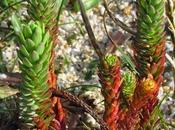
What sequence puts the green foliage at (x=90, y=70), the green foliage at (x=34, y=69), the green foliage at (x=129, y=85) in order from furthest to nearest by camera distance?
the green foliage at (x=90, y=70) < the green foliage at (x=129, y=85) < the green foliage at (x=34, y=69)

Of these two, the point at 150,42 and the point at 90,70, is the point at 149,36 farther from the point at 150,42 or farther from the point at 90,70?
the point at 90,70

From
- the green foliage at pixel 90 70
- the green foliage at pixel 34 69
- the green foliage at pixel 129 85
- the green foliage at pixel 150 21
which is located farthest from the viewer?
the green foliage at pixel 90 70

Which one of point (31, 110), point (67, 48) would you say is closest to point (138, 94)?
point (31, 110)

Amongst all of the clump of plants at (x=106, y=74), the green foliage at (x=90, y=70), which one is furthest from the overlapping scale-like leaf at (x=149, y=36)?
the green foliage at (x=90, y=70)

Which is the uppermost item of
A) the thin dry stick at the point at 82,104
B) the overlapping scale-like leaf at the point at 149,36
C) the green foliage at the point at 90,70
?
the overlapping scale-like leaf at the point at 149,36

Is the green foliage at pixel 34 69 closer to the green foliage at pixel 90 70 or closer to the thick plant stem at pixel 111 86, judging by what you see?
the thick plant stem at pixel 111 86

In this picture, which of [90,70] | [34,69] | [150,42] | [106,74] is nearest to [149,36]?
[150,42]

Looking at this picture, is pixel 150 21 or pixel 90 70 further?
pixel 90 70
